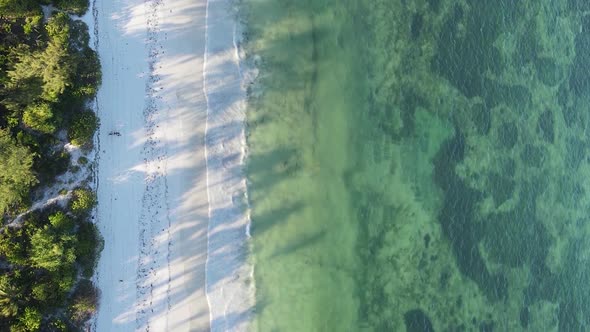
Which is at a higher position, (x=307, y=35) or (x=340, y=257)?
(x=307, y=35)

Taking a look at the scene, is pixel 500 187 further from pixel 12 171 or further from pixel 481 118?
pixel 12 171

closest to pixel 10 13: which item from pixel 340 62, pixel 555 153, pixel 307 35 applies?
pixel 307 35

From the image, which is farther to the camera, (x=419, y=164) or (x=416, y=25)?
(x=419, y=164)

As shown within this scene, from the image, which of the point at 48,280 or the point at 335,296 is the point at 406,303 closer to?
the point at 335,296

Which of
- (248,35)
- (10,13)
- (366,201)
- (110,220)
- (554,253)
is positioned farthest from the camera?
(554,253)

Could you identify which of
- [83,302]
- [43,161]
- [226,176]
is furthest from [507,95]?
[83,302]

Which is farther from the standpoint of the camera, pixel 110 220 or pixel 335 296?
pixel 335 296
